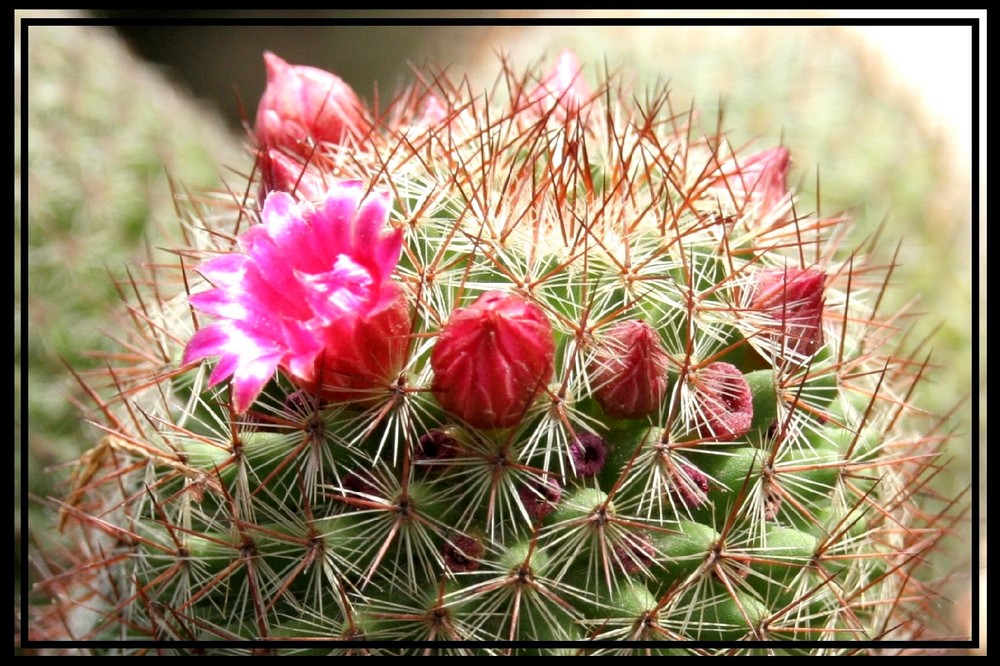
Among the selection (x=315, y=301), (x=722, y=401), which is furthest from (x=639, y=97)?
(x=315, y=301)

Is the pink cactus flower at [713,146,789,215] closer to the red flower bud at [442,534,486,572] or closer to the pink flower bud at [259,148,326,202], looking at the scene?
the pink flower bud at [259,148,326,202]

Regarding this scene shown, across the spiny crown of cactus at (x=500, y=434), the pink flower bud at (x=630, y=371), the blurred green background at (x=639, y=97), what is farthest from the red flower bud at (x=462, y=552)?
the blurred green background at (x=639, y=97)

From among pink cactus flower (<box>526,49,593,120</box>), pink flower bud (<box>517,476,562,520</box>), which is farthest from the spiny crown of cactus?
pink cactus flower (<box>526,49,593,120</box>)

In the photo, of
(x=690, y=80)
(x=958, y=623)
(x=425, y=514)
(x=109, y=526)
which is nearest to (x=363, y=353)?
(x=425, y=514)

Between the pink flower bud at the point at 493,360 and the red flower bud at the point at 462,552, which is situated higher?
the pink flower bud at the point at 493,360

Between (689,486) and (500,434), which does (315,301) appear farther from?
(689,486)

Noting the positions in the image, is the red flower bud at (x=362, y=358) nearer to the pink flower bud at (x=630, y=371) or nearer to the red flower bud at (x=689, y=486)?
the pink flower bud at (x=630, y=371)

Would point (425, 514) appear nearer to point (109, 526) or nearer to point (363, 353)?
point (363, 353)
